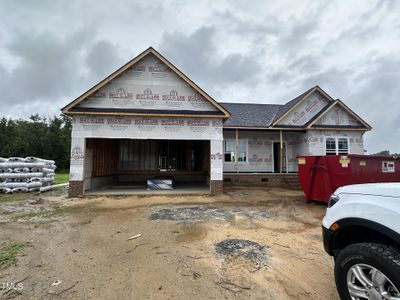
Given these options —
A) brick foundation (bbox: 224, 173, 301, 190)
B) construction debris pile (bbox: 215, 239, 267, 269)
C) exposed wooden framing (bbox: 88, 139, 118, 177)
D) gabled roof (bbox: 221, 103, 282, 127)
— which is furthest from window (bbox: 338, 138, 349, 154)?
exposed wooden framing (bbox: 88, 139, 118, 177)

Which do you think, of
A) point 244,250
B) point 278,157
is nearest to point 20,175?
point 244,250

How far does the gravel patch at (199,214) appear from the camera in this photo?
7582 mm

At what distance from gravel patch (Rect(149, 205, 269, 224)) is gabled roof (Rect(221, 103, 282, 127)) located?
8.21 meters

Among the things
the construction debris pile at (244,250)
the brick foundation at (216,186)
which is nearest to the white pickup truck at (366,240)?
the construction debris pile at (244,250)

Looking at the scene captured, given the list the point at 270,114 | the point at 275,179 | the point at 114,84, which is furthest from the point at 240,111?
the point at 114,84

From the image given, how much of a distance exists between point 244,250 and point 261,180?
11.8m

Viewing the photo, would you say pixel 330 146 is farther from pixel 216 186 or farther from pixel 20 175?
pixel 20 175

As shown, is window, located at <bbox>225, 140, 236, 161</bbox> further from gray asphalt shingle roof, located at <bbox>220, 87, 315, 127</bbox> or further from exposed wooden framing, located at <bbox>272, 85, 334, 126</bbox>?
exposed wooden framing, located at <bbox>272, 85, 334, 126</bbox>

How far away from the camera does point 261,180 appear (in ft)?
53.0

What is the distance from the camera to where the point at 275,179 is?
16156 millimetres

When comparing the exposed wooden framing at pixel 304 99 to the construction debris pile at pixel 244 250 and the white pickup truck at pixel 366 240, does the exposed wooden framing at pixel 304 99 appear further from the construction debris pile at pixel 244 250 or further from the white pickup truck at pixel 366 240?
the white pickup truck at pixel 366 240

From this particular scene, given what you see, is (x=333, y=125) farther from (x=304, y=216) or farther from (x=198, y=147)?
(x=304, y=216)

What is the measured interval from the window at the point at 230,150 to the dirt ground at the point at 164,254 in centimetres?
848

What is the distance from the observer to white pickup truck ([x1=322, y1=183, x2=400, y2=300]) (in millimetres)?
2197
